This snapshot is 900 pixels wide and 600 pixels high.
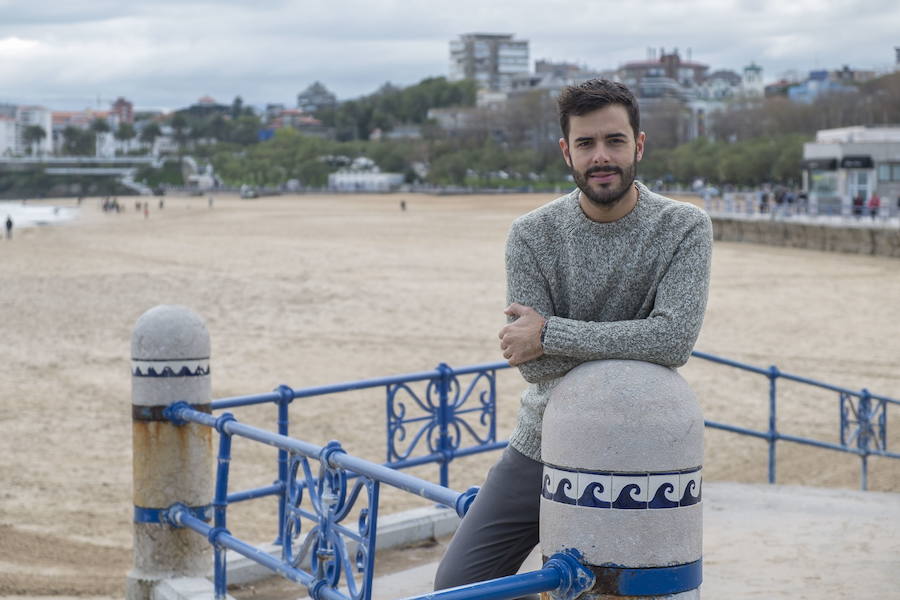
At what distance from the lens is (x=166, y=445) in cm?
511

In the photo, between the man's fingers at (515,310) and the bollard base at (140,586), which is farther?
the bollard base at (140,586)


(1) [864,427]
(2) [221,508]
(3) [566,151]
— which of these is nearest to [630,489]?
(3) [566,151]

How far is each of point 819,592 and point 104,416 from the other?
9.67m

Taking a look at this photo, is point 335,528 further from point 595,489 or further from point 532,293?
point 595,489

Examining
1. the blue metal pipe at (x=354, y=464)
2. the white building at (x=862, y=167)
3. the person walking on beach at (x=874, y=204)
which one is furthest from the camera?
the white building at (x=862, y=167)

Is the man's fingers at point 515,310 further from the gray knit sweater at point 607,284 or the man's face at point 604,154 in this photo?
the man's face at point 604,154

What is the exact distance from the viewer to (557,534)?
8.70ft

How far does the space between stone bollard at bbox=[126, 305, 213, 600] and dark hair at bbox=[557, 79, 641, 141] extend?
8.91 ft

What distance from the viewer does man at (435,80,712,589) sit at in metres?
2.76

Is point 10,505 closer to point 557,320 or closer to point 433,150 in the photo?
point 557,320


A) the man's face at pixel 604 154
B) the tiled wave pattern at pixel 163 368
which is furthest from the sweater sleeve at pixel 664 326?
the tiled wave pattern at pixel 163 368

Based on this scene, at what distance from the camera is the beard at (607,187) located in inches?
110

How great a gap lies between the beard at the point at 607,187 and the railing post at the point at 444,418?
3.63 meters

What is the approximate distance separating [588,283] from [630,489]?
581 millimetres
